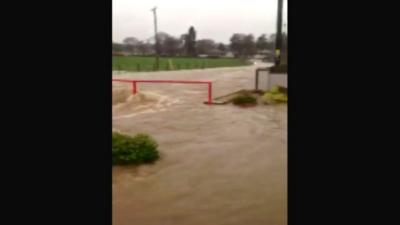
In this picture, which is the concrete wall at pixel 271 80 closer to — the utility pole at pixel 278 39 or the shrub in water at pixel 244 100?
the utility pole at pixel 278 39

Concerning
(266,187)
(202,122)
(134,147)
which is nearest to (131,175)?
(134,147)

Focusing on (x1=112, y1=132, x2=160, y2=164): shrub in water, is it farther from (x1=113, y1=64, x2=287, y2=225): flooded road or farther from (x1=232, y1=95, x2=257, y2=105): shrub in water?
(x1=232, y1=95, x2=257, y2=105): shrub in water

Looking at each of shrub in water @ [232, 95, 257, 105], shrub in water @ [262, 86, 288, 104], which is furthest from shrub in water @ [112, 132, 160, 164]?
shrub in water @ [262, 86, 288, 104]

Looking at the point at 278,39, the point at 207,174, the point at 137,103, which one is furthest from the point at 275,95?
the point at 207,174

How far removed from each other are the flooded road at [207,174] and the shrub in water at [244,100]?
2522 millimetres

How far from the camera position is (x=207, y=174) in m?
7.23

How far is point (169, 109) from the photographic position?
1588cm

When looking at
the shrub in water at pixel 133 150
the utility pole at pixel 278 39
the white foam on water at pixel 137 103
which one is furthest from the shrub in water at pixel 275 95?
the shrub in water at pixel 133 150

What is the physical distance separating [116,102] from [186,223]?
41.7 ft

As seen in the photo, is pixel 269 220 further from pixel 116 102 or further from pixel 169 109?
pixel 116 102

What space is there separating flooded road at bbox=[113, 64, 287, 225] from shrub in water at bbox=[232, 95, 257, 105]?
2.52 metres

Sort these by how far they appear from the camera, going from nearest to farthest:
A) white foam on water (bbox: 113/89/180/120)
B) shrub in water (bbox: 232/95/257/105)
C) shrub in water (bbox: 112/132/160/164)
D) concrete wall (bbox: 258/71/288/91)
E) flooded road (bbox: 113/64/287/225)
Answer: flooded road (bbox: 113/64/287/225)
shrub in water (bbox: 112/132/160/164)
white foam on water (bbox: 113/89/180/120)
shrub in water (bbox: 232/95/257/105)
concrete wall (bbox: 258/71/288/91)

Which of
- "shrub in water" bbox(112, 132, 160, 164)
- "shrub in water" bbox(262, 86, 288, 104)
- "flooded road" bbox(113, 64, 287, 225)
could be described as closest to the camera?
"flooded road" bbox(113, 64, 287, 225)

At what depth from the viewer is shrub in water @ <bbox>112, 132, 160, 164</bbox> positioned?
7.65 metres
